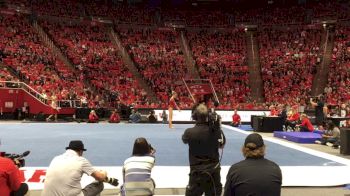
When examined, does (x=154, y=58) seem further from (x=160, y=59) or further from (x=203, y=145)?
(x=203, y=145)

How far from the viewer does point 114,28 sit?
4844 centimetres

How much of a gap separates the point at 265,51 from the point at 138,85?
51.7ft

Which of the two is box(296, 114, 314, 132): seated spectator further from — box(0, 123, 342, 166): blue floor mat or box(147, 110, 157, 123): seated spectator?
box(147, 110, 157, 123): seated spectator

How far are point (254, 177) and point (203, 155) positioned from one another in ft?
8.25

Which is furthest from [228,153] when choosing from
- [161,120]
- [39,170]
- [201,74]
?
[201,74]

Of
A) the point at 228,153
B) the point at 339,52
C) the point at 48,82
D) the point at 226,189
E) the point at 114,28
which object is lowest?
the point at 228,153

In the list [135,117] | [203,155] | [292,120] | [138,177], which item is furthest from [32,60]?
[138,177]

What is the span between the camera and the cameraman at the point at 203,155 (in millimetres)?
6633

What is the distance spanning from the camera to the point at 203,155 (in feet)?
22.0

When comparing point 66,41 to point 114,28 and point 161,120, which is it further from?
point 161,120

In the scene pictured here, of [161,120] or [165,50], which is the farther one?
[165,50]

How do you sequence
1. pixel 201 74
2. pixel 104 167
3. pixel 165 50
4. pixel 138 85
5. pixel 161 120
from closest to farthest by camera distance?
pixel 104 167 < pixel 161 120 < pixel 138 85 < pixel 201 74 < pixel 165 50

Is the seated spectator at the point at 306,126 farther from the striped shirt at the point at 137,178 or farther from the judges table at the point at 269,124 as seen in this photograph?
the striped shirt at the point at 137,178

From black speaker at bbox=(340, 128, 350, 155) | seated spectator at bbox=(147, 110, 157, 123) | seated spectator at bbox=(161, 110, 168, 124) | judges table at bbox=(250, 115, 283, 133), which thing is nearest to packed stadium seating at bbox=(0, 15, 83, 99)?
seated spectator at bbox=(147, 110, 157, 123)
